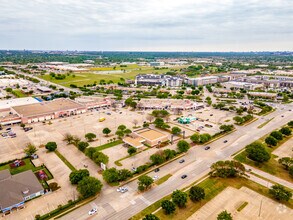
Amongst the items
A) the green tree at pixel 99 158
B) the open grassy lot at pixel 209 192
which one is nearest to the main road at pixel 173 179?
the open grassy lot at pixel 209 192

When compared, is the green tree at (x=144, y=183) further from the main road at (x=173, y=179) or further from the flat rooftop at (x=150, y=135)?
the flat rooftop at (x=150, y=135)

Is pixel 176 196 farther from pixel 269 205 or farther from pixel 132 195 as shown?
pixel 269 205

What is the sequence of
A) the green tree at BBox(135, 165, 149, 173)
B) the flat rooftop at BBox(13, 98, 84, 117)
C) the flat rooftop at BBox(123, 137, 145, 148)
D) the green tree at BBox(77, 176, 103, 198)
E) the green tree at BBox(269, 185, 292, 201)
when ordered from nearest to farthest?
the green tree at BBox(269, 185, 292, 201) < the green tree at BBox(77, 176, 103, 198) < the green tree at BBox(135, 165, 149, 173) < the flat rooftop at BBox(123, 137, 145, 148) < the flat rooftop at BBox(13, 98, 84, 117)

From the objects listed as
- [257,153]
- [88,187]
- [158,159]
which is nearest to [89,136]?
[158,159]

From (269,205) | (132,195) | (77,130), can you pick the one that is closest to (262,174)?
(269,205)

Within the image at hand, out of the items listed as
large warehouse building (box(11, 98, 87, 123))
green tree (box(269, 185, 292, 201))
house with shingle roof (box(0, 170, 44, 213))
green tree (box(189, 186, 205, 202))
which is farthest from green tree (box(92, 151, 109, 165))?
large warehouse building (box(11, 98, 87, 123))

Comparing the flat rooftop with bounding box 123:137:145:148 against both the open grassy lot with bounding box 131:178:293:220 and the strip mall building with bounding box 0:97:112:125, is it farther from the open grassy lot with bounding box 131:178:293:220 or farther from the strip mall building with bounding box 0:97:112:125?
the strip mall building with bounding box 0:97:112:125
